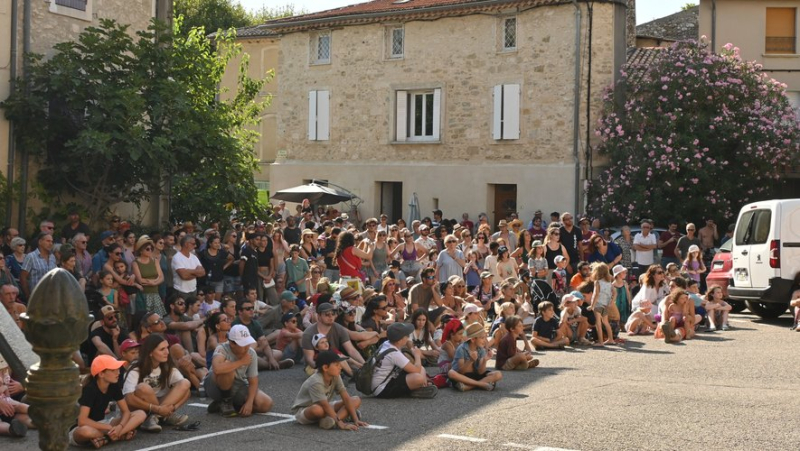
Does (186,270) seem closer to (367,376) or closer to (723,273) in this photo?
(367,376)

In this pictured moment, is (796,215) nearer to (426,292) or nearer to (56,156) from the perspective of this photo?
(426,292)

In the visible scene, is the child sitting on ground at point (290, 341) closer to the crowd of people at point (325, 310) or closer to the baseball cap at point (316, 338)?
the crowd of people at point (325, 310)

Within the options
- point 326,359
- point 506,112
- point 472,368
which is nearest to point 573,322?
point 472,368

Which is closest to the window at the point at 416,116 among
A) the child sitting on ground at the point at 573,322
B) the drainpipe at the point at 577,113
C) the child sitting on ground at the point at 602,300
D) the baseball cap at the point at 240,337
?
the drainpipe at the point at 577,113

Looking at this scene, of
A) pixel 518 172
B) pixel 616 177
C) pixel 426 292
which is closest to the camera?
pixel 426 292

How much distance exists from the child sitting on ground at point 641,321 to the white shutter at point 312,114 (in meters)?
20.4

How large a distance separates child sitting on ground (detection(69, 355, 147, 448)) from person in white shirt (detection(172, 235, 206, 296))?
5780 mm

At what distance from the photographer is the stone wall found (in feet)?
107

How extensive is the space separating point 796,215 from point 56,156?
13.3 metres

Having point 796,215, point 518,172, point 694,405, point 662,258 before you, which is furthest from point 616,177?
point 694,405

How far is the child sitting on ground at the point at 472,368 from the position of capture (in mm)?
13336

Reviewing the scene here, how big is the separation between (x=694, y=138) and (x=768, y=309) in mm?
9455

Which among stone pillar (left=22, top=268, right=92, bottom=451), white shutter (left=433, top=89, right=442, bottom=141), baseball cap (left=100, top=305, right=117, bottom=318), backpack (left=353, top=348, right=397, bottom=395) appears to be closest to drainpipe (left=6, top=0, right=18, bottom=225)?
baseball cap (left=100, top=305, right=117, bottom=318)

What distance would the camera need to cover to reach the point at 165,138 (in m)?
20.6
